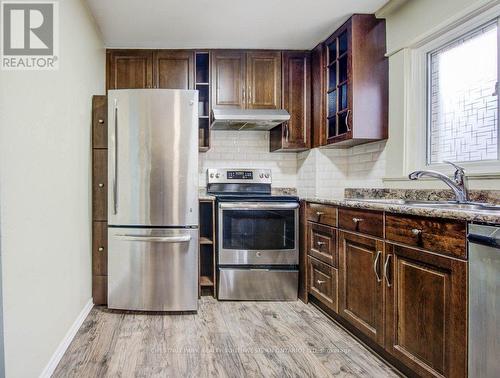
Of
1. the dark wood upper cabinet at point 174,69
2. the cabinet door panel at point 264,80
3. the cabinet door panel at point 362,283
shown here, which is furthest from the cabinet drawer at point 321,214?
the dark wood upper cabinet at point 174,69

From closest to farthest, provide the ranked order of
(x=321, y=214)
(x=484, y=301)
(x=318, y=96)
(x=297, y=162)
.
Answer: (x=484, y=301), (x=321, y=214), (x=318, y=96), (x=297, y=162)

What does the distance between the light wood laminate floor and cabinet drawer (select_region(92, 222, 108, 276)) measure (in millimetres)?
315

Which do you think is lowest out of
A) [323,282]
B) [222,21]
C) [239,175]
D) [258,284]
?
[258,284]

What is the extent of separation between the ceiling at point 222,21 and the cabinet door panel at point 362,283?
1.69 meters

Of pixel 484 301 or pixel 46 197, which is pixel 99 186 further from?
pixel 484 301

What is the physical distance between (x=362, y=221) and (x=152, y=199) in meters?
1.54

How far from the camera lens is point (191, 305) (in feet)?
9.41

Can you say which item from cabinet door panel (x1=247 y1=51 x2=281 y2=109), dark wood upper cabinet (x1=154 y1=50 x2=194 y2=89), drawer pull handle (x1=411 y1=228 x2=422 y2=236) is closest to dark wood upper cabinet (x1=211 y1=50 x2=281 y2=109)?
cabinet door panel (x1=247 y1=51 x2=281 y2=109)

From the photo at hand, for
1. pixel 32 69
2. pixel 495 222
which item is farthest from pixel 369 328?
pixel 32 69

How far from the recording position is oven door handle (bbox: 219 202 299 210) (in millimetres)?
3162

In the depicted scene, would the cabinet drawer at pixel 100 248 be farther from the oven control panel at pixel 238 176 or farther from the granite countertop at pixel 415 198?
the oven control panel at pixel 238 176

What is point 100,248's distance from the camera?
2.97 metres

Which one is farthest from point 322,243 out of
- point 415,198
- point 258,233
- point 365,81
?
point 365,81

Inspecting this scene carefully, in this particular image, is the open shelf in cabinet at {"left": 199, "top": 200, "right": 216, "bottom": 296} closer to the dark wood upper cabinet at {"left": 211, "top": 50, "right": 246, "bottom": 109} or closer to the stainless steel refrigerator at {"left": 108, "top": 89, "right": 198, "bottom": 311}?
the stainless steel refrigerator at {"left": 108, "top": 89, "right": 198, "bottom": 311}
